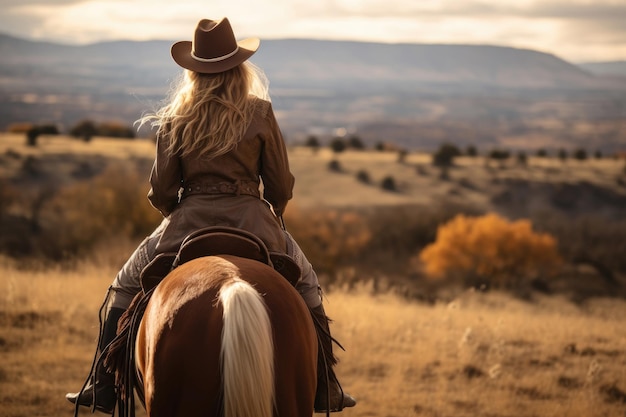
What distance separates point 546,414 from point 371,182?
47.8m

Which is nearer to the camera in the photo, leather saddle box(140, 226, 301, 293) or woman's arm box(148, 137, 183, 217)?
leather saddle box(140, 226, 301, 293)

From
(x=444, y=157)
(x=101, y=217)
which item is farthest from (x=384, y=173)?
(x=101, y=217)

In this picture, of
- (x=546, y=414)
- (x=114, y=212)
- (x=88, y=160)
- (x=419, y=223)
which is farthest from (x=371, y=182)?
(x=546, y=414)

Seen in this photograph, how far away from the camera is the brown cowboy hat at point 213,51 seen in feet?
15.6

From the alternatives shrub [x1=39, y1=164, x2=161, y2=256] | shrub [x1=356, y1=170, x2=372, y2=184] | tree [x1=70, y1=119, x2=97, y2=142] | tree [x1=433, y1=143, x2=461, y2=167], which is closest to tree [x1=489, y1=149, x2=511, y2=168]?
tree [x1=433, y1=143, x2=461, y2=167]

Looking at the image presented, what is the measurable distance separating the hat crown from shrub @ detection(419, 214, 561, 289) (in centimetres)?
3355

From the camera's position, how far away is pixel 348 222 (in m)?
41.6

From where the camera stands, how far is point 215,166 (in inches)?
185

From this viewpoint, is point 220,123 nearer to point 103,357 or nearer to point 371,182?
point 103,357

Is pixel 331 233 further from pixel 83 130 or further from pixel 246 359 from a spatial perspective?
pixel 246 359

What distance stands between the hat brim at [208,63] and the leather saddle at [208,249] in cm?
99

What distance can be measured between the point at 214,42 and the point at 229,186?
87 cm

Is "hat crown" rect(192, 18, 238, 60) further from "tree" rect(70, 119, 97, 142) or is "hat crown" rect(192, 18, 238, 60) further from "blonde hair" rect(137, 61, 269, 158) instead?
"tree" rect(70, 119, 97, 142)

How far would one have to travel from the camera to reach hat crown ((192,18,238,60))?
4828 millimetres
